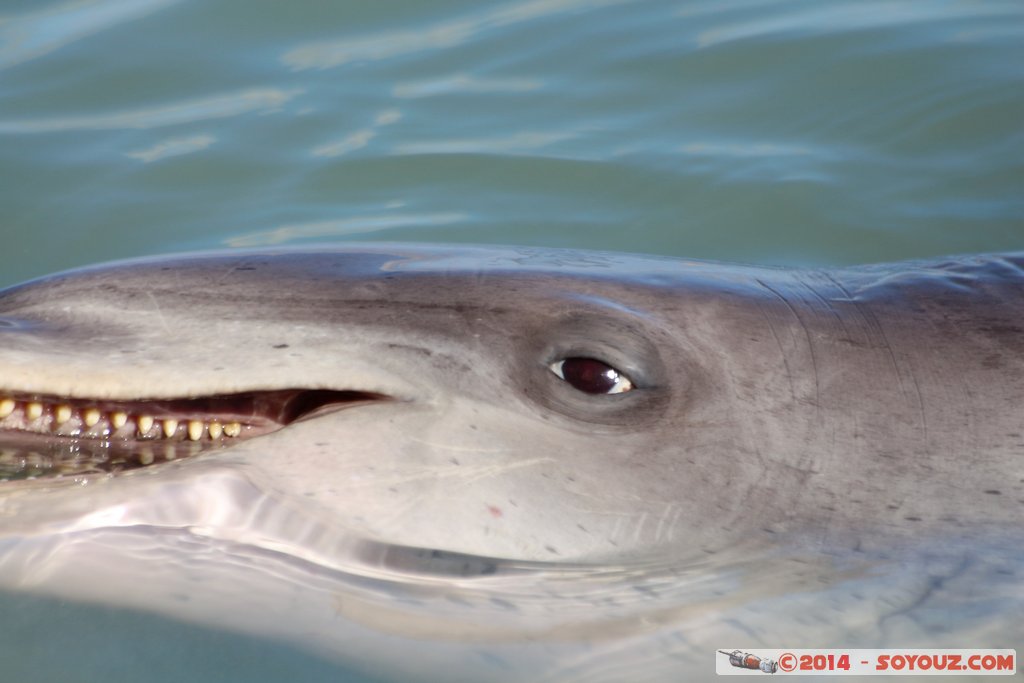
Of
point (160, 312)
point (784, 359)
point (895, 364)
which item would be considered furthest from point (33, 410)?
point (895, 364)

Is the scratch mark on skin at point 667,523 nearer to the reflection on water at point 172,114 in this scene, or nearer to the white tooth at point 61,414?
the white tooth at point 61,414

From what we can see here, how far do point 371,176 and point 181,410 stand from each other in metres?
4.18

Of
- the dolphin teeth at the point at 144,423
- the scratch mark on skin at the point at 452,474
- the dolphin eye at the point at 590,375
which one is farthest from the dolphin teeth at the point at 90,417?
the dolphin eye at the point at 590,375

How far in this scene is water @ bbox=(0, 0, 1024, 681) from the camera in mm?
6902

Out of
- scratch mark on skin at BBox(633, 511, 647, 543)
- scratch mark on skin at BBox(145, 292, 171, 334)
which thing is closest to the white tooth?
scratch mark on skin at BBox(145, 292, 171, 334)

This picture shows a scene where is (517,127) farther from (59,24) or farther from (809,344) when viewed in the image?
(809,344)

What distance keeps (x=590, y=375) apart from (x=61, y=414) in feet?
4.74

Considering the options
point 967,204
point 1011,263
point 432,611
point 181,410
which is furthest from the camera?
point 967,204

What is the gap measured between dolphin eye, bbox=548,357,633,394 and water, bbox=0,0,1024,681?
10.4 ft

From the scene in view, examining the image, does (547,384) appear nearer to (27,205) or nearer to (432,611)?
(432,611)

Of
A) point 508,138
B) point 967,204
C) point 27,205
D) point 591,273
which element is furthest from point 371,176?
point 591,273

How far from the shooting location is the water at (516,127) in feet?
22.6

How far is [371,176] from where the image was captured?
24.7ft

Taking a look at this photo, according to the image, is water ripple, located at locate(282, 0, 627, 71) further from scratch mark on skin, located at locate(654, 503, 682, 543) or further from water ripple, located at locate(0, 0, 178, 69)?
scratch mark on skin, located at locate(654, 503, 682, 543)
